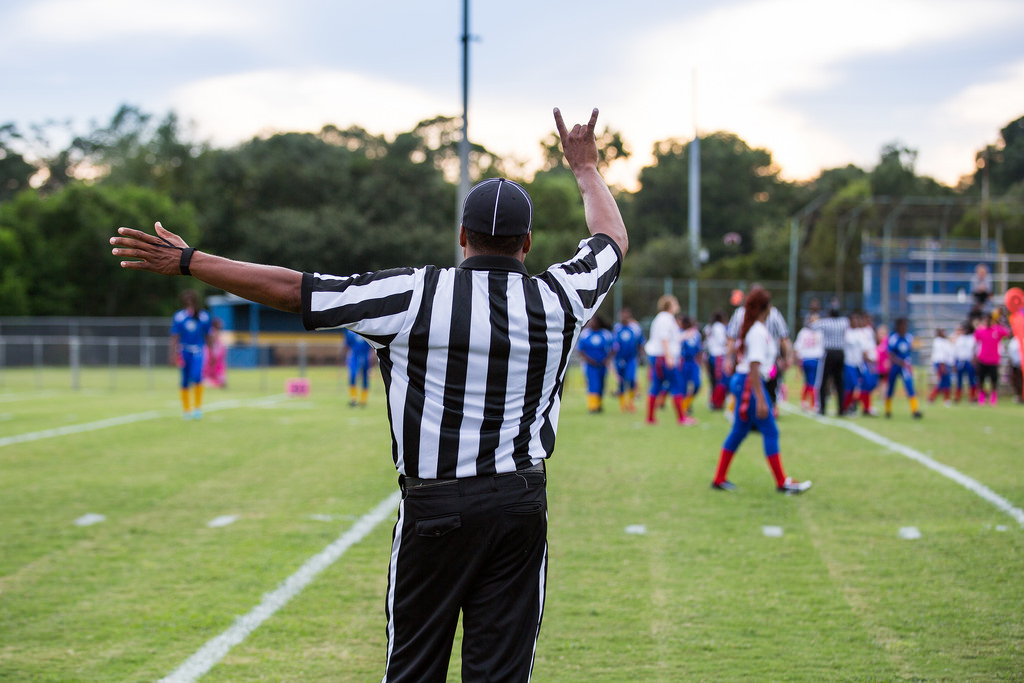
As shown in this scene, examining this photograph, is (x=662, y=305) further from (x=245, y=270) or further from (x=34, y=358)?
(x=34, y=358)

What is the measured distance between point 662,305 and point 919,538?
8.45m

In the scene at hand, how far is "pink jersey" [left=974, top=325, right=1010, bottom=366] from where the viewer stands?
20.3 m

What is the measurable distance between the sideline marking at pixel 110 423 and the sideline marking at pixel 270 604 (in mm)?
7426

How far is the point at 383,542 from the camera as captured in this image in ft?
22.6

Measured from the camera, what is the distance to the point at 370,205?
5250cm

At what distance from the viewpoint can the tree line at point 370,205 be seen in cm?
4331

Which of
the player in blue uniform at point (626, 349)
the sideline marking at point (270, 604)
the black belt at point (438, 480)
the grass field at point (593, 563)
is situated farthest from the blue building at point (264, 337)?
the black belt at point (438, 480)

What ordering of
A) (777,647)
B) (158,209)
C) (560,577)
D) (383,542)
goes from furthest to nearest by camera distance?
1. (158,209)
2. (383,542)
3. (560,577)
4. (777,647)

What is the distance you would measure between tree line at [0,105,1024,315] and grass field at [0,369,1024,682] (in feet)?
70.2

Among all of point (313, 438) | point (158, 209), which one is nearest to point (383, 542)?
point (313, 438)

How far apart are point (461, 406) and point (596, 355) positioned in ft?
45.8

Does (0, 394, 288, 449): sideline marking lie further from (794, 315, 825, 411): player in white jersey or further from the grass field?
(794, 315, 825, 411): player in white jersey

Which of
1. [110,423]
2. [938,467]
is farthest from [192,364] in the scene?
[938,467]

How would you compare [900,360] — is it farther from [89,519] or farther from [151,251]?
[151,251]
